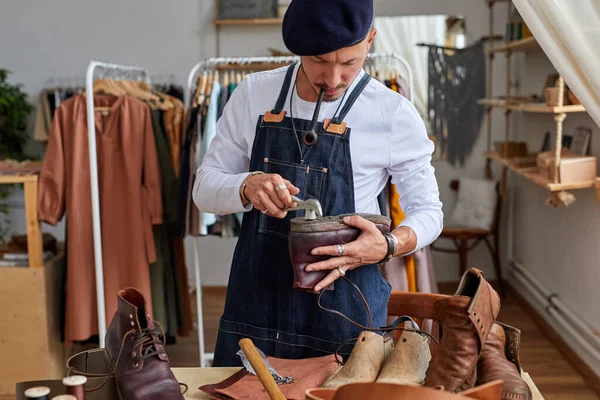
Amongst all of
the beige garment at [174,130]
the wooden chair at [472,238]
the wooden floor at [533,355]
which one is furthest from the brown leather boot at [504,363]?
the wooden chair at [472,238]

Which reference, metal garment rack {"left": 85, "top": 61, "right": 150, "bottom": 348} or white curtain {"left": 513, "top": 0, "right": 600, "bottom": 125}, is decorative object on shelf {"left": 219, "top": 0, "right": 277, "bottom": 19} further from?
white curtain {"left": 513, "top": 0, "right": 600, "bottom": 125}

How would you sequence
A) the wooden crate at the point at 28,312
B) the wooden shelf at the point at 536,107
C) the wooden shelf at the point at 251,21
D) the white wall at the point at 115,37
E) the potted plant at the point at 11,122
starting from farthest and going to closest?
the white wall at the point at 115,37 < the wooden shelf at the point at 251,21 < the potted plant at the point at 11,122 < the wooden shelf at the point at 536,107 < the wooden crate at the point at 28,312

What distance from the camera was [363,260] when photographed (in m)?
1.59

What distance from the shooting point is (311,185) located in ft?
5.76

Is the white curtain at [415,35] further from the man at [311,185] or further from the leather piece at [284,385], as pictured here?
the leather piece at [284,385]

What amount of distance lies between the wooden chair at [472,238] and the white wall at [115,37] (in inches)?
19.1

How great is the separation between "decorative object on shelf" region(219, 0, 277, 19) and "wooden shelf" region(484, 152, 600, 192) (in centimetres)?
184

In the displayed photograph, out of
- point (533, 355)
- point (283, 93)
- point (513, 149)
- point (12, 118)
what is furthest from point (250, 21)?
point (283, 93)

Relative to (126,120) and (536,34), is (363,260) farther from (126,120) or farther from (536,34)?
(126,120)

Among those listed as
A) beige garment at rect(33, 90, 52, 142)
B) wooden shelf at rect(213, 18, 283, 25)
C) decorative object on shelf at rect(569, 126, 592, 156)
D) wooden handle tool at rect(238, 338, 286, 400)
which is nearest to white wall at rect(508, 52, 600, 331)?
decorative object on shelf at rect(569, 126, 592, 156)

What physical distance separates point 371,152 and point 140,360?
2.45 feet

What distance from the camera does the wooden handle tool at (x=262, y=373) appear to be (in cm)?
124

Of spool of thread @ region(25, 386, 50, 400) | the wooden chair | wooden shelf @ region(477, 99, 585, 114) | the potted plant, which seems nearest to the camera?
spool of thread @ region(25, 386, 50, 400)

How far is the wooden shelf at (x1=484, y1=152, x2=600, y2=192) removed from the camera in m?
3.62
